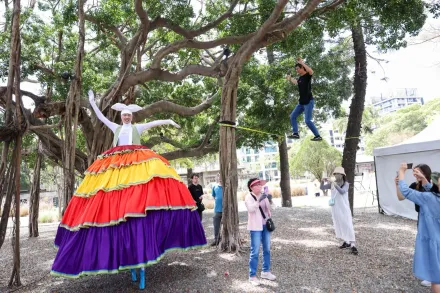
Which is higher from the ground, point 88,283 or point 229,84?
point 229,84

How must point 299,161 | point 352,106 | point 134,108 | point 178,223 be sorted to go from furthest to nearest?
1. point 299,161
2. point 352,106
3. point 134,108
4. point 178,223

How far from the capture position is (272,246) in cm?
591

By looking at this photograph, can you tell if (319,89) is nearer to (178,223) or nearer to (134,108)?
(134,108)

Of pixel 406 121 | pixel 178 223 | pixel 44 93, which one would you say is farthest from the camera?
pixel 406 121

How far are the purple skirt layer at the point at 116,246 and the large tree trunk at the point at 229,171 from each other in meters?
2.00

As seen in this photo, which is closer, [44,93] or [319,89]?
[44,93]

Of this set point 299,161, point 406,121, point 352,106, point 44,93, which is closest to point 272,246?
point 352,106

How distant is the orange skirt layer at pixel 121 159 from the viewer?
159 inches

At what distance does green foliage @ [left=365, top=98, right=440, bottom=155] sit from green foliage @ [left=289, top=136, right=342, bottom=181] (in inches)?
487

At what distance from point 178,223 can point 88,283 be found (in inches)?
64.6

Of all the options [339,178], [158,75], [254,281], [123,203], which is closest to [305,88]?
[339,178]

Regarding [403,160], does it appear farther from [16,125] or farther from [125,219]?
[16,125]

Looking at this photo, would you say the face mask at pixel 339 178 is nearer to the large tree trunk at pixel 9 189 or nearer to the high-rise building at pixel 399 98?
the large tree trunk at pixel 9 189

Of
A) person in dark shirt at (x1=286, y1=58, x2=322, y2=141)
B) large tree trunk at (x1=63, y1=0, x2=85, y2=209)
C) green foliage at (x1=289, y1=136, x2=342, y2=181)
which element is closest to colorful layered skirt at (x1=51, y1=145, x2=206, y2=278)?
large tree trunk at (x1=63, y1=0, x2=85, y2=209)
